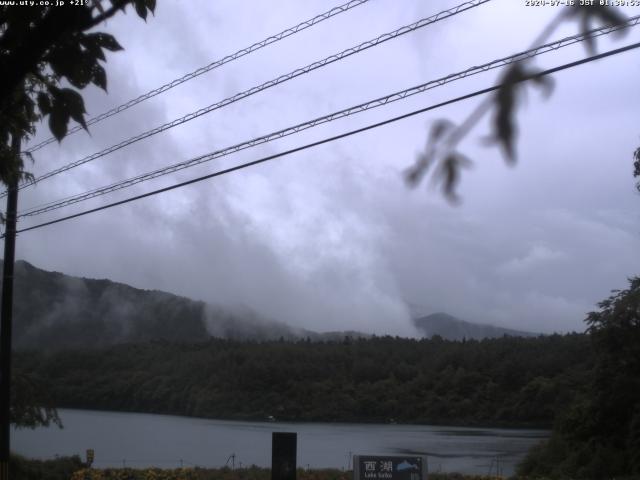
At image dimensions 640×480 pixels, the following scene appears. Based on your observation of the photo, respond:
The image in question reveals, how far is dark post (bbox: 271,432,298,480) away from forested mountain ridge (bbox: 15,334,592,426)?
17.0m

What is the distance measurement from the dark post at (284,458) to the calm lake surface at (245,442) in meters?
→ 8.34

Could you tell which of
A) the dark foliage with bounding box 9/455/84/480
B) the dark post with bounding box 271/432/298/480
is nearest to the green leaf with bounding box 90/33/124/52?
the dark post with bounding box 271/432/298/480

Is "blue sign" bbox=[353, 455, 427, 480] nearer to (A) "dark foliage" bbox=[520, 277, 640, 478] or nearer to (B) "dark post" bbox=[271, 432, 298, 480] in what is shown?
(B) "dark post" bbox=[271, 432, 298, 480]

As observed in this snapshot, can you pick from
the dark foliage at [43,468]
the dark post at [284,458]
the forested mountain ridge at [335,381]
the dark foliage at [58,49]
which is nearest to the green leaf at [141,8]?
the dark foliage at [58,49]

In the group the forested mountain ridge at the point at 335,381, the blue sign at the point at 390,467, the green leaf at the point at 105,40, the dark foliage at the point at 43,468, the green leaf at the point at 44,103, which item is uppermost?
the green leaf at the point at 105,40

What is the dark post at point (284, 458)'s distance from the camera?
12438mm

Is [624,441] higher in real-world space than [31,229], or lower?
lower

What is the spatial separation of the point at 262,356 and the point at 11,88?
30388 mm

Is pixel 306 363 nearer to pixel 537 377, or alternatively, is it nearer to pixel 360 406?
pixel 360 406

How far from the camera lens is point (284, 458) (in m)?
12.5

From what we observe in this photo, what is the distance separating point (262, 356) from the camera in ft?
110

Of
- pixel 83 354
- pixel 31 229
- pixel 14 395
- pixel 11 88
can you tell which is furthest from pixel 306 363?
pixel 11 88

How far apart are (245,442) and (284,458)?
542 inches

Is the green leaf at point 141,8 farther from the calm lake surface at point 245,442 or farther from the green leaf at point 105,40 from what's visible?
the calm lake surface at point 245,442
